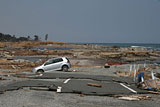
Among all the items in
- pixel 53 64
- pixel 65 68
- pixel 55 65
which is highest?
pixel 53 64

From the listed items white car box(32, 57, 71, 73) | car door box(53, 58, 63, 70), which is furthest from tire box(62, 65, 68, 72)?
car door box(53, 58, 63, 70)

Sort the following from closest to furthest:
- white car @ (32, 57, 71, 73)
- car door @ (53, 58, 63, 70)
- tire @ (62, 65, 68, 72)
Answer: white car @ (32, 57, 71, 73) < car door @ (53, 58, 63, 70) < tire @ (62, 65, 68, 72)

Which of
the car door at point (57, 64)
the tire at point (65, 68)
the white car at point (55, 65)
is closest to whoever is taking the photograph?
the white car at point (55, 65)

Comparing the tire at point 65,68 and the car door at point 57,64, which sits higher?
the car door at point 57,64

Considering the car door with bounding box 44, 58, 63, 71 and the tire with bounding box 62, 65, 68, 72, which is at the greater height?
the car door with bounding box 44, 58, 63, 71

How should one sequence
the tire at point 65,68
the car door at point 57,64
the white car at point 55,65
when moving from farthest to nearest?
the tire at point 65,68, the car door at point 57,64, the white car at point 55,65

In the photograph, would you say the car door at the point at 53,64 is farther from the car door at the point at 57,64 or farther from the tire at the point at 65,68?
the tire at the point at 65,68

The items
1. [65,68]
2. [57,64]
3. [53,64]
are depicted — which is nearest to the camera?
[53,64]

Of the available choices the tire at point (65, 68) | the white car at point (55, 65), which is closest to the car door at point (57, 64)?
the white car at point (55, 65)

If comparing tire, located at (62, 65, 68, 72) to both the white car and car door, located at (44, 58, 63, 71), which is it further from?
car door, located at (44, 58, 63, 71)

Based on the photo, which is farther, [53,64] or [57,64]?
[57,64]

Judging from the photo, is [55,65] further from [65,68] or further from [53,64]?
[65,68]

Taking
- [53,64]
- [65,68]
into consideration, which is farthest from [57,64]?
[65,68]

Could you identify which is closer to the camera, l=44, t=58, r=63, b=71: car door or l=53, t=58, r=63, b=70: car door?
l=44, t=58, r=63, b=71: car door
